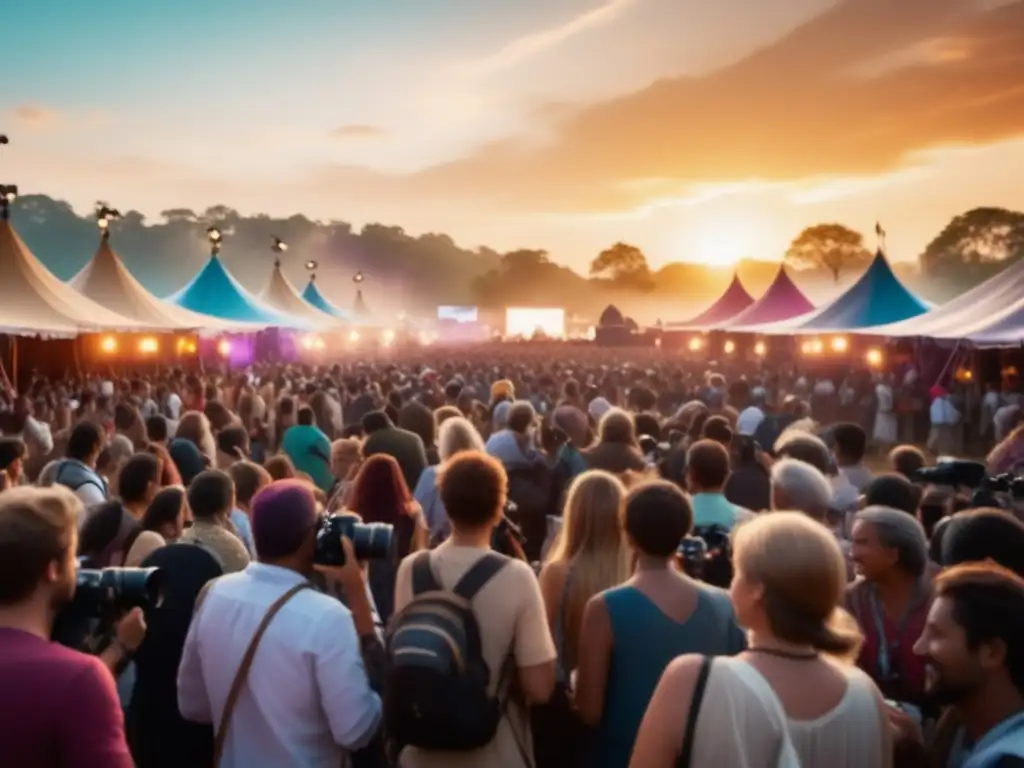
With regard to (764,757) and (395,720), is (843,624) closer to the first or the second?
(764,757)

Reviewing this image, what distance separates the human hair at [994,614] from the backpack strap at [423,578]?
1620 mm

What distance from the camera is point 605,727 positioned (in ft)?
10.3

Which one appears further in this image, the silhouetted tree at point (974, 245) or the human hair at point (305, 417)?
the silhouetted tree at point (974, 245)

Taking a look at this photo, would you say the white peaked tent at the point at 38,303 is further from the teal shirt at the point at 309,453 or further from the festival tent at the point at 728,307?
the festival tent at the point at 728,307

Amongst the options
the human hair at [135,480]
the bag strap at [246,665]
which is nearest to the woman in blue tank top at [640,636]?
the bag strap at [246,665]

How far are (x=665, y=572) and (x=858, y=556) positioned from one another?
2.81ft

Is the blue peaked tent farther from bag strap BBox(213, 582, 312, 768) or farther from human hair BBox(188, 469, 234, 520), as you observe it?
bag strap BBox(213, 582, 312, 768)

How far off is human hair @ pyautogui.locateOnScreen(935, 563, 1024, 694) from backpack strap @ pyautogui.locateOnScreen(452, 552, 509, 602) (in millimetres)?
1401

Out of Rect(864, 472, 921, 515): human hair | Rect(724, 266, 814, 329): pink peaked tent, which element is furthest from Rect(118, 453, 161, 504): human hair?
Rect(724, 266, 814, 329): pink peaked tent

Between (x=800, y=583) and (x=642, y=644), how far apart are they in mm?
943

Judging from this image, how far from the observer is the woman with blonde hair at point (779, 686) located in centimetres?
200

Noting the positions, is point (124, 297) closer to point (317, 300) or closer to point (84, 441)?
point (84, 441)

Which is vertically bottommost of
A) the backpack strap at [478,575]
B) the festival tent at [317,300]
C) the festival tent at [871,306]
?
the backpack strap at [478,575]

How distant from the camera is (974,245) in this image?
76500 mm
